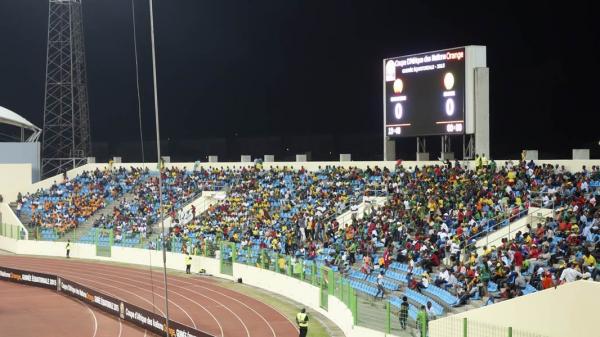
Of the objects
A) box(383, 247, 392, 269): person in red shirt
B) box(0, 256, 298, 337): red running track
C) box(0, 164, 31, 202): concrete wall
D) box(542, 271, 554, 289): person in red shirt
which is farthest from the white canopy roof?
box(542, 271, 554, 289): person in red shirt

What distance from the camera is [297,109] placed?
56.7m

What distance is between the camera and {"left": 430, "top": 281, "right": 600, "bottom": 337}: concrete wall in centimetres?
1504

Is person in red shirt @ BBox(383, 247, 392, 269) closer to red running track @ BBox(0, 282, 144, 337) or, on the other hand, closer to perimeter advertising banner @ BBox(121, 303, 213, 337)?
perimeter advertising banner @ BBox(121, 303, 213, 337)

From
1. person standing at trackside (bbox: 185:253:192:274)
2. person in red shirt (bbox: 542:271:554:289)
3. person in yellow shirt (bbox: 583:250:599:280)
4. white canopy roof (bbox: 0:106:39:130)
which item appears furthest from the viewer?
white canopy roof (bbox: 0:106:39:130)

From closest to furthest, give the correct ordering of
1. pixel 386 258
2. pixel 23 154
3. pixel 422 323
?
pixel 422 323 → pixel 386 258 → pixel 23 154

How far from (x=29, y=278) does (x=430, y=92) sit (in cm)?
1863

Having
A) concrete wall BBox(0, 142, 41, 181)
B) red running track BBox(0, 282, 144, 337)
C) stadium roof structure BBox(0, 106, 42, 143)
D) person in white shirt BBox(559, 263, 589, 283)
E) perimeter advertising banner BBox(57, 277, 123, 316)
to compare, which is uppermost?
stadium roof structure BBox(0, 106, 42, 143)

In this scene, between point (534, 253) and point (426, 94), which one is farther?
point (426, 94)

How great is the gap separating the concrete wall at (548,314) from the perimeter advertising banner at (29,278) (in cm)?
2094

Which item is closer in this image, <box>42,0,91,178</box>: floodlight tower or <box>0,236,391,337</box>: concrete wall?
<box>0,236,391,337</box>: concrete wall

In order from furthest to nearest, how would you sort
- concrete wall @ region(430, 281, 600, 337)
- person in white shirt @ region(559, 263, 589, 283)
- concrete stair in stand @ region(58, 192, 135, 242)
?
concrete stair in stand @ region(58, 192, 135, 242)
person in white shirt @ region(559, 263, 589, 283)
concrete wall @ region(430, 281, 600, 337)

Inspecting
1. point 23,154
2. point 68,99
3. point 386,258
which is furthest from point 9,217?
point 386,258

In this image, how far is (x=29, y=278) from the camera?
111 feet

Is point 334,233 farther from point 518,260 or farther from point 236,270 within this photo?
point 518,260
